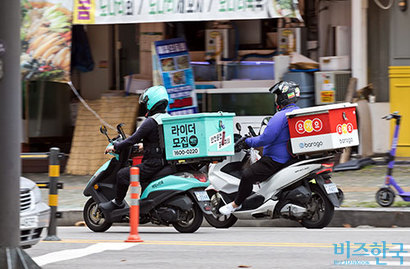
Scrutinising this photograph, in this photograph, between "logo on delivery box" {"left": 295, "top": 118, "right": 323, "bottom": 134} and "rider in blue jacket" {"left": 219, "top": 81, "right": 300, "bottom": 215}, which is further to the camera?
"rider in blue jacket" {"left": 219, "top": 81, "right": 300, "bottom": 215}

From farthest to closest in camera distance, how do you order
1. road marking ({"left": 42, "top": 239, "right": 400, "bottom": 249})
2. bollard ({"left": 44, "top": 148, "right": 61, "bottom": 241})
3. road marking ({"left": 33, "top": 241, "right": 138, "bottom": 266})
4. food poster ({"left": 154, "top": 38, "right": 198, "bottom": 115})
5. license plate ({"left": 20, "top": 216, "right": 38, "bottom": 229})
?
1. food poster ({"left": 154, "top": 38, "right": 198, "bottom": 115})
2. bollard ({"left": 44, "top": 148, "right": 61, "bottom": 241})
3. road marking ({"left": 42, "top": 239, "right": 400, "bottom": 249})
4. road marking ({"left": 33, "top": 241, "right": 138, "bottom": 266})
5. license plate ({"left": 20, "top": 216, "right": 38, "bottom": 229})

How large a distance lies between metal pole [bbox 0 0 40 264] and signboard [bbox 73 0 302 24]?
9216mm

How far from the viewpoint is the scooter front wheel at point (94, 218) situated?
38.5ft

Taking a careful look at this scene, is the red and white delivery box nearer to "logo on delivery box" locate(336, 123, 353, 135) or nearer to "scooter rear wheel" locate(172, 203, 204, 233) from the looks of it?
"logo on delivery box" locate(336, 123, 353, 135)

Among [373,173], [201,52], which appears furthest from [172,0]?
[373,173]

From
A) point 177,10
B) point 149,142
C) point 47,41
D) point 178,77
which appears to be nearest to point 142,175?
point 149,142

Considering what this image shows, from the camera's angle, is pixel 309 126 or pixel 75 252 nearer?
pixel 75 252

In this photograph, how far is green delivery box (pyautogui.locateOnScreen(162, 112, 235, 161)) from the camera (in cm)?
1087

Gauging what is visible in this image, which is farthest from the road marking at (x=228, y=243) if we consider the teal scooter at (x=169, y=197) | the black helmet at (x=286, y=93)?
the black helmet at (x=286, y=93)

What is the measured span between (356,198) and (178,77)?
528 cm

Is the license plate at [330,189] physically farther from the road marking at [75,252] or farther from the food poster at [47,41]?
the food poster at [47,41]

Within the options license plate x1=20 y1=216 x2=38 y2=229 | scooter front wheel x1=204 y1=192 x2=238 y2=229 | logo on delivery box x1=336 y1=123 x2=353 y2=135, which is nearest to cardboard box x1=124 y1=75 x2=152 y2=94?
scooter front wheel x1=204 y1=192 x2=238 y2=229

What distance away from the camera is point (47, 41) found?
16797 mm

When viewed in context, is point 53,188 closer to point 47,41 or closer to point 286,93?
point 286,93
